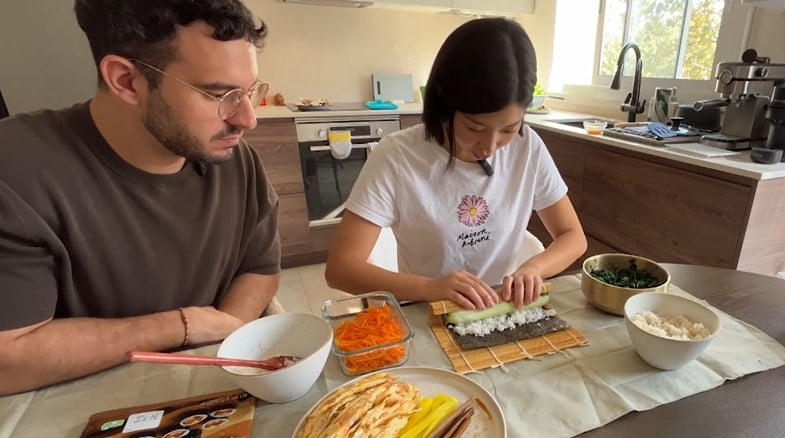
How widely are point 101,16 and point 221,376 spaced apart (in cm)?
66

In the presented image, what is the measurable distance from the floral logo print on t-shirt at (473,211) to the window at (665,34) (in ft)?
5.91

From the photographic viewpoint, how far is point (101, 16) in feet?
2.52

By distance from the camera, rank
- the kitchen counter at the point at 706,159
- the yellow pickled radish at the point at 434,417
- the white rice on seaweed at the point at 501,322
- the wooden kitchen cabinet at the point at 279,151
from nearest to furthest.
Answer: the yellow pickled radish at the point at 434,417, the white rice on seaweed at the point at 501,322, the kitchen counter at the point at 706,159, the wooden kitchen cabinet at the point at 279,151

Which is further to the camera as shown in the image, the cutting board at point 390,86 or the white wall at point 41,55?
the cutting board at point 390,86

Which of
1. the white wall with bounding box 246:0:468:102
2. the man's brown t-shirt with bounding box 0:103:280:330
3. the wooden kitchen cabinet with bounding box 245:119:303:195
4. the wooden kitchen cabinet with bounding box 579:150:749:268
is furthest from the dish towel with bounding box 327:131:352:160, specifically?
the man's brown t-shirt with bounding box 0:103:280:330

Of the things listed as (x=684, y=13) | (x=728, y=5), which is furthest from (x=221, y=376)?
(x=684, y=13)

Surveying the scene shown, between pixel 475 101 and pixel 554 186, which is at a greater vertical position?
pixel 475 101

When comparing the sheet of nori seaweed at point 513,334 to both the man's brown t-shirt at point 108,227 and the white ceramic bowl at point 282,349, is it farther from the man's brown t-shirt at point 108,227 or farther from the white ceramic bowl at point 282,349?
the man's brown t-shirt at point 108,227

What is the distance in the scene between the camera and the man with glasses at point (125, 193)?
0.69 metres

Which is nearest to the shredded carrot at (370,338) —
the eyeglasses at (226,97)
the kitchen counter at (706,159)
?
the eyeglasses at (226,97)

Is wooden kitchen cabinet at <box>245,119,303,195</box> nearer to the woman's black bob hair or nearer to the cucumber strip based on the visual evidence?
the woman's black bob hair

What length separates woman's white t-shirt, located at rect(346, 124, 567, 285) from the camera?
1.09 m

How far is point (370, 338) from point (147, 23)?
66 cm

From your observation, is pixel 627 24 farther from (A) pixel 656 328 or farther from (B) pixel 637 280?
(A) pixel 656 328
